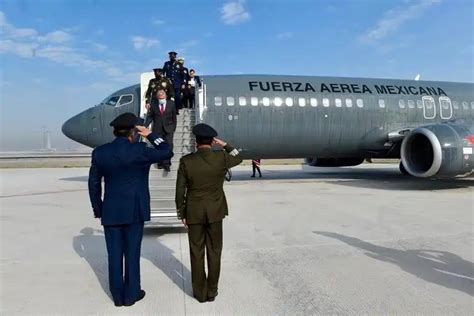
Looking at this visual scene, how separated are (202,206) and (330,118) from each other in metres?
11.3

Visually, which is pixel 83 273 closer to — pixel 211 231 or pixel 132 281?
pixel 132 281

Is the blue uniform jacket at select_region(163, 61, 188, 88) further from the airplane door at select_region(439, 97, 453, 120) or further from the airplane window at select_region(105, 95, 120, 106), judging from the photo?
the airplane door at select_region(439, 97, 453, 120)

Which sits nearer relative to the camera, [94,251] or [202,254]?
[202,254]

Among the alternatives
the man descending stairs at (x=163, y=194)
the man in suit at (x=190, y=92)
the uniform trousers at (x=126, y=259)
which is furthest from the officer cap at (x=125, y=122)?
the man in suit at (x=190, y=92)

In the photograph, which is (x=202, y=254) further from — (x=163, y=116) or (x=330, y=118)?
(x=330, y=118)

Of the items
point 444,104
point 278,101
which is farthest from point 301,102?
point 444,104

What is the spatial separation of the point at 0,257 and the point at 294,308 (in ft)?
13.9

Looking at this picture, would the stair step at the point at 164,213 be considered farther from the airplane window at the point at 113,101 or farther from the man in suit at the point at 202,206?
the airplane window at the point at 113,101

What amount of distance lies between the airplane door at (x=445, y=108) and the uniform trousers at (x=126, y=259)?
15.0 metres

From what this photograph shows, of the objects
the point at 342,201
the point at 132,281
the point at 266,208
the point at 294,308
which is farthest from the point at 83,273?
the point at 342,201

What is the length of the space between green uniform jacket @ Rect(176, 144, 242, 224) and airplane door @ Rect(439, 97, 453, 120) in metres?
14.4

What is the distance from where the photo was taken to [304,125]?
46.8 feet

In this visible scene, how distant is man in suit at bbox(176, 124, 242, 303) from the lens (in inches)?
159

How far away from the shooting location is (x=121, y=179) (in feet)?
13.2
